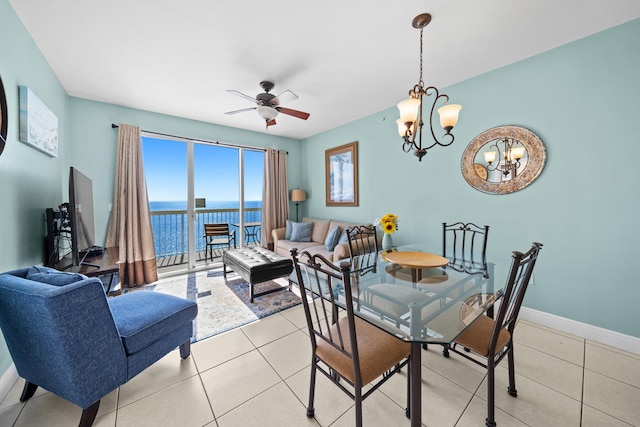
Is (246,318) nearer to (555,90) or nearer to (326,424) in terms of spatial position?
(326,424)

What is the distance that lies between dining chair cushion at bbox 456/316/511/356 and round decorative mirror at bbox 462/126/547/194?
1.66 meters

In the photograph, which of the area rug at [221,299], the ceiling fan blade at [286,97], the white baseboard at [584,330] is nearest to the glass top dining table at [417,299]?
the white baseboard at [584,330]

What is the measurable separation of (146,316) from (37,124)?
2.00m

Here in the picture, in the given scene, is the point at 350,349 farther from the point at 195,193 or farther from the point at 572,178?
the point at 195,193

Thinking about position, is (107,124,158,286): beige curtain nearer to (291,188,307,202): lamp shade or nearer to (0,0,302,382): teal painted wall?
(0,0,302,382): teal painted wall

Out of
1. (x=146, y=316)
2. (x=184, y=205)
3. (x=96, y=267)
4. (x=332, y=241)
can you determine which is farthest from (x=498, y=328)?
(x=184, y=205)

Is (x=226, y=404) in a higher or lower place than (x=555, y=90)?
lower

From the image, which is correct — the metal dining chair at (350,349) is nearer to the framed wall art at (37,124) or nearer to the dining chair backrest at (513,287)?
the dining chair backrest at (513,287)

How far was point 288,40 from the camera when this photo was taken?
6.61 ft

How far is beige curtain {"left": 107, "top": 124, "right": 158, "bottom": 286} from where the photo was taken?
3.27m

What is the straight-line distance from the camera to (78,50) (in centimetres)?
213

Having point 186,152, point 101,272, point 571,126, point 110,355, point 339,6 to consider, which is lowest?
point 110,355

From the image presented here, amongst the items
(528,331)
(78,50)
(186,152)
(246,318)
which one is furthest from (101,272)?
(528,331)

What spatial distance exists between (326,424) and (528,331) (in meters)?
2.16
